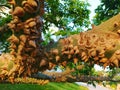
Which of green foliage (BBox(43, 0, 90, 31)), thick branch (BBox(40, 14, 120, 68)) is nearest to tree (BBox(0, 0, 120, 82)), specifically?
thick branch (BBox(40, 14, 120, 68))

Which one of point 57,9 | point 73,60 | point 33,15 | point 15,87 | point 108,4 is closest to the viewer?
point 33,15

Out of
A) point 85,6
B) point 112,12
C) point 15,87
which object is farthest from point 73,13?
point 15,87

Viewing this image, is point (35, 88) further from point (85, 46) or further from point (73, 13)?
point (85, 46)

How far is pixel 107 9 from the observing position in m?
22.2

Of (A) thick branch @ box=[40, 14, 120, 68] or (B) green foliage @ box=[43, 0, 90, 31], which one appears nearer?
(A) thick branch @ box=[40, 14, 120, 68]

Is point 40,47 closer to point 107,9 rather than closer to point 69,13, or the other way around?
point 69,13

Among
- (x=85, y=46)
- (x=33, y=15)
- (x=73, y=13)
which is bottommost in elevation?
(x=85, y=46)

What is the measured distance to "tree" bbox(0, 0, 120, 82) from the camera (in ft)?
7.54

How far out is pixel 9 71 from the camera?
2.51 m

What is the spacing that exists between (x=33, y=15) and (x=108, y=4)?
19842mm

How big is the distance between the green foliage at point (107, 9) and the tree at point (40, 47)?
17575mm

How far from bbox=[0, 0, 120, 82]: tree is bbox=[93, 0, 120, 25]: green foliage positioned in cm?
1757

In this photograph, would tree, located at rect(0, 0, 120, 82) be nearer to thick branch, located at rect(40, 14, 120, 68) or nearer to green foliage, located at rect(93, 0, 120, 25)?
thick branch, located at rect(40, 14, 120, 68)

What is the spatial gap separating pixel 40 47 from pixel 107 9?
2020cm
